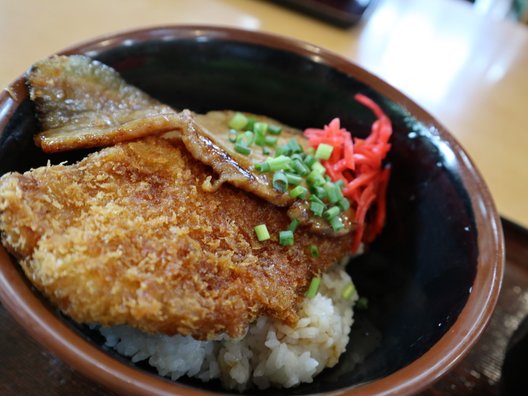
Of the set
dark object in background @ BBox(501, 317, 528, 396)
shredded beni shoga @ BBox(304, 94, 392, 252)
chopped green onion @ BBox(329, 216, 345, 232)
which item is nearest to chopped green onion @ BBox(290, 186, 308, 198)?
chopped green onion @ BBox(329, 216, 345, 232)

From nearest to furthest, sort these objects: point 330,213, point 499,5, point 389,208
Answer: point 330,213 → point 389,208 → point 499,5

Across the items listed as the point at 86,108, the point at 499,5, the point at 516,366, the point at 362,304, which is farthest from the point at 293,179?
the point at 499,5

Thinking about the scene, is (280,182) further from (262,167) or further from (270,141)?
(270,141)

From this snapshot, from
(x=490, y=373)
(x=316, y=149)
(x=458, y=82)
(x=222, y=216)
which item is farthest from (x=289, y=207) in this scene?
(x=458, y=82)

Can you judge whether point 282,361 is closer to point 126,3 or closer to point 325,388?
point 325,388

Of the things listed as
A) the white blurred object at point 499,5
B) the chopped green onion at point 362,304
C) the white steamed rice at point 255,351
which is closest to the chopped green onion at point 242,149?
the white steamed rice at point 255,351

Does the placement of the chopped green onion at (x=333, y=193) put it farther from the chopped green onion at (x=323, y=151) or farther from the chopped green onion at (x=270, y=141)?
the chopped green onion at (x=270, y=141)
